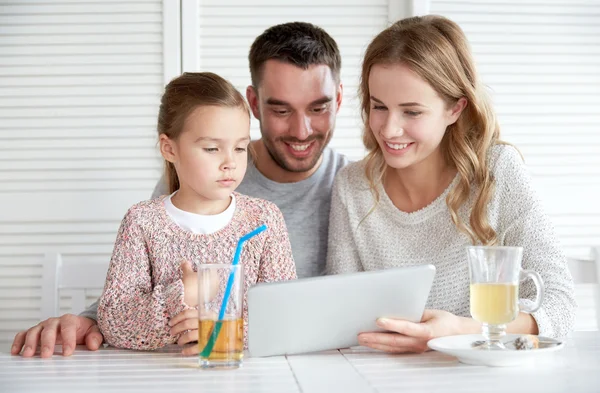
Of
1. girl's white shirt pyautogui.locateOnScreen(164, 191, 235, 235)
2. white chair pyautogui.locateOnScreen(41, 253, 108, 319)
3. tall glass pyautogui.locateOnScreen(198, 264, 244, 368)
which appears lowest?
white chair pyautogui.locateOnScreen(41, 253, 108, 319)

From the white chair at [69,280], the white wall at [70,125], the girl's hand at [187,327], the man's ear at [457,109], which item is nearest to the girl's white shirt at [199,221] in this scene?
the girl's hand at [187,327]

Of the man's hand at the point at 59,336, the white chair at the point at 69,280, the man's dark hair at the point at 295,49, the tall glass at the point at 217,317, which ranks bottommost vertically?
the white chair at the point at 69,280

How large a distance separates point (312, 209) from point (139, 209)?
27.3 inches

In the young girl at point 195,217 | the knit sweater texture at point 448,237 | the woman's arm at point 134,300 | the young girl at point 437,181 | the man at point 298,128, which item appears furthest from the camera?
the man at point 298,128

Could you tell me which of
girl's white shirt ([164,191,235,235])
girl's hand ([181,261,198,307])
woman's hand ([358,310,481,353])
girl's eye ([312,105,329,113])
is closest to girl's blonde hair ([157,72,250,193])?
girl's white shirt ([164,191,235,235])

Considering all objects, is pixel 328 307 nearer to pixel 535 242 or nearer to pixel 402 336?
pixel 402 336

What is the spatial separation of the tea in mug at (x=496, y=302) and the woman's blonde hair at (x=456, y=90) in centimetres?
54

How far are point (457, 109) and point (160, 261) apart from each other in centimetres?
85

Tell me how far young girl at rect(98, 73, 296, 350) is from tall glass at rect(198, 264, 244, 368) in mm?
277

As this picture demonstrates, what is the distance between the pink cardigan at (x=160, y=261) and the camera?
60.1 inches

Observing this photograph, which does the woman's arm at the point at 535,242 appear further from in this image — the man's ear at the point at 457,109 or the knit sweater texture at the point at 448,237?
the man's ear at the point at 457,109

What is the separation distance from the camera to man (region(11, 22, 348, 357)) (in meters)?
2.20

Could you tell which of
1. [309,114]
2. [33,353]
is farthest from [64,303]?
[33,353]

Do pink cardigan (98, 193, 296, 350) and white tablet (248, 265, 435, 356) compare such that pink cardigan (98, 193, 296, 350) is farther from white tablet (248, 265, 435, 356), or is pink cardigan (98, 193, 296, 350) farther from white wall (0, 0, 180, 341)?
white wall (0, 0, 180, 341)
